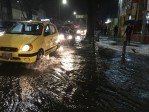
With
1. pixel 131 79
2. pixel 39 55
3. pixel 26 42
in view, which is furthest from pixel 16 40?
pixel 131 79

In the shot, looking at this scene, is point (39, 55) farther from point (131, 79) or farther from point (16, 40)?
point (131, 79)

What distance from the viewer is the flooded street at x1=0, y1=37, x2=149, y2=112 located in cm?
524

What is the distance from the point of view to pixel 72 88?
6578 mm

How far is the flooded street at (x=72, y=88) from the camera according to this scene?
17.2ft

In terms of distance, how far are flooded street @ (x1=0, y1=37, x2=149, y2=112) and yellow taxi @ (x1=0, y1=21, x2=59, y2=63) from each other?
502 mm

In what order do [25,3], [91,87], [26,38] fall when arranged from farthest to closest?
[25,3]
[26,38]
[91,87]

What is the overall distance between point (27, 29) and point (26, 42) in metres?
1.80

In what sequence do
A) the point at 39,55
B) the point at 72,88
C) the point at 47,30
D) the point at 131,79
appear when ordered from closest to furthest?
the point at 72,88, the point at 131,79, the point at 39,55, the point at 47,30

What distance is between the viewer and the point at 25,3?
38812 mm

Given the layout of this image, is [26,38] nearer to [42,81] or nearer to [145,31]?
[42,81]

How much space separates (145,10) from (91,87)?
17.8 m

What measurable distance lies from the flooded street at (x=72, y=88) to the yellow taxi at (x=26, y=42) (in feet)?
1.65

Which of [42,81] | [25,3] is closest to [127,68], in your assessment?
[42,81]

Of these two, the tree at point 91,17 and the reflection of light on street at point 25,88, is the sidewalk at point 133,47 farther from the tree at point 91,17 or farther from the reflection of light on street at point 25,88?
the reflection of light on street at point 25,88
